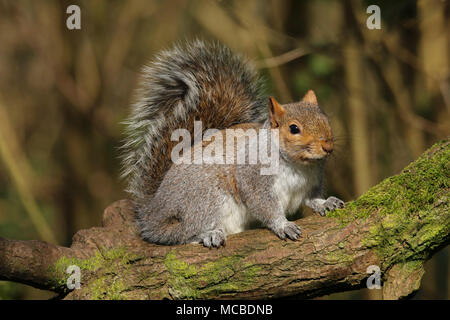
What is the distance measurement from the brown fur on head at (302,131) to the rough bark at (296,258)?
334mm

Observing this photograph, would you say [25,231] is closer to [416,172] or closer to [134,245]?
[134,245]

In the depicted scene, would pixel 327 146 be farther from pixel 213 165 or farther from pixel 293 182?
pixel 213 165

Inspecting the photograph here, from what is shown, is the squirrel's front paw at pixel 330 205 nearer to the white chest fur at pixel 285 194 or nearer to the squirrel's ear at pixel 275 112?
the white chest fur at pixel 285 194

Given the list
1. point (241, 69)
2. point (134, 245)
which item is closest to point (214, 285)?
point (134, 245)

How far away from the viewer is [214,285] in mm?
2445

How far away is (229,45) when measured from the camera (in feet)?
18.0

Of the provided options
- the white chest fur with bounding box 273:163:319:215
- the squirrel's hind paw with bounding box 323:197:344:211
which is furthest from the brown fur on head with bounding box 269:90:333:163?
the squirrel's hind paw with bounding box 323:197:344:211

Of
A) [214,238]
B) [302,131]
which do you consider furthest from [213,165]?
[302,131]

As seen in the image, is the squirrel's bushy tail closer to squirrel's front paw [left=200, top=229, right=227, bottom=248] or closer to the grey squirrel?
the grey squirrel

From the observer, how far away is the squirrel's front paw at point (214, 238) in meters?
2.63

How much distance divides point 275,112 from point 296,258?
827mm

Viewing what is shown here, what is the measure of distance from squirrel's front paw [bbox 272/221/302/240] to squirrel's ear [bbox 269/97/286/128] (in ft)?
1.86

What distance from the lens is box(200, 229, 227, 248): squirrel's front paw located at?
263 centimetres
